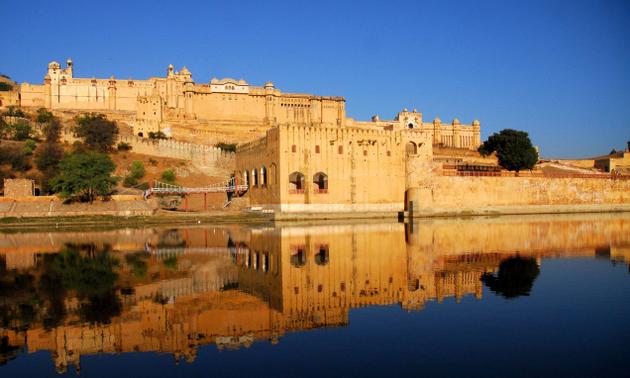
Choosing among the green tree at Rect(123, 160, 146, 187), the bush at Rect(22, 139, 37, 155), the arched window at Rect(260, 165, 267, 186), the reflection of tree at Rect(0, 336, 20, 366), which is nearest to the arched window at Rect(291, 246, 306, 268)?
the reflection of tree at Rect(0, 336, 20, 366)

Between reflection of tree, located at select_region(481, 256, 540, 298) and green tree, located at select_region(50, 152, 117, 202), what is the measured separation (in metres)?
25.6

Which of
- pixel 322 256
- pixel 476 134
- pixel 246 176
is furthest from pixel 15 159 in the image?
pixel 476 134

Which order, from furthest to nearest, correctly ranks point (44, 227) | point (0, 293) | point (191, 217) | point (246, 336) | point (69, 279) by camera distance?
point (191, 217) → point (44, 227) → point (69, 279) → point (0, 293) → point (246, 336)

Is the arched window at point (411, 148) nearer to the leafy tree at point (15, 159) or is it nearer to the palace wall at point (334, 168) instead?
the palace wall at point (334, 168)

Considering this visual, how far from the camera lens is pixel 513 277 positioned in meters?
11.8

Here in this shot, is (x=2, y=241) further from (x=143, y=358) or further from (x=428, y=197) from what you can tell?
(x=428, y=197)

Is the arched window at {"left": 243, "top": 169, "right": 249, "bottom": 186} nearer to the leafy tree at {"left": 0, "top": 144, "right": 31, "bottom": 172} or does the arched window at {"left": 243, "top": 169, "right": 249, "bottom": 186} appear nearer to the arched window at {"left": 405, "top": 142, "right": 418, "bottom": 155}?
the arched window at {"left": 405, "top": 142, "right": 418, "bottom": 155}

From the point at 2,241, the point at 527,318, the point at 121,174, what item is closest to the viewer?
the point at 527,318

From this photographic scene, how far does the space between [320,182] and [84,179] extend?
14.0 meters

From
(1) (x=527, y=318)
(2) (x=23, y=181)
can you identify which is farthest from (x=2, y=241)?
(1) (x=527, y=318)

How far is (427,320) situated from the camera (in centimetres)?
831

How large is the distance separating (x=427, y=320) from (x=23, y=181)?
3212 cm

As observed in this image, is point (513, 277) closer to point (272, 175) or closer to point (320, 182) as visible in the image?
point (272, 175)

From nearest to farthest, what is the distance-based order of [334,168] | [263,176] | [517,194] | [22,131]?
1. [334,168]
2. [263,176]
3. [517,194]
4. [22,131]
